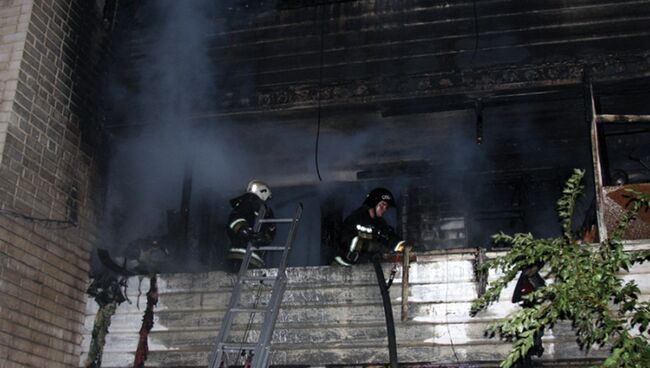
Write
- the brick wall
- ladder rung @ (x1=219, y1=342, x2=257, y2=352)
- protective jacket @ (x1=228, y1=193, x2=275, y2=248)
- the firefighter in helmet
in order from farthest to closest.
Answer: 1. the firefighter in helmet
2. protective jacket @ (x1=228, y1=193, x2=275, y2=248)
3. the brick wall
4. ladder rung @ (x1=219, y1=342, x2=257, y2=352)

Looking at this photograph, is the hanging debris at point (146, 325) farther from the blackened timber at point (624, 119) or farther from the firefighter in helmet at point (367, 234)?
the blackened timber at point (624, 119)

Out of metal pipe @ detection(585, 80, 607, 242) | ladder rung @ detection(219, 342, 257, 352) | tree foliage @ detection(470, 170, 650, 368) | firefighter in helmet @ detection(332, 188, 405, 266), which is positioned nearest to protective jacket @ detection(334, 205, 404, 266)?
firefighter in helmet @ detection(332, 188, 405, 266)

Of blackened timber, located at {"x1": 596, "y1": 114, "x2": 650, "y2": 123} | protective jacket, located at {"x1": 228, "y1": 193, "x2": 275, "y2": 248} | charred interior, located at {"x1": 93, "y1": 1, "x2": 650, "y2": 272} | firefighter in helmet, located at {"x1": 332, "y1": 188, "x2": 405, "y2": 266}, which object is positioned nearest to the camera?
blackened timber, located at {"x1": 596, "y1": 114, "x2": 650, "y2": 123}

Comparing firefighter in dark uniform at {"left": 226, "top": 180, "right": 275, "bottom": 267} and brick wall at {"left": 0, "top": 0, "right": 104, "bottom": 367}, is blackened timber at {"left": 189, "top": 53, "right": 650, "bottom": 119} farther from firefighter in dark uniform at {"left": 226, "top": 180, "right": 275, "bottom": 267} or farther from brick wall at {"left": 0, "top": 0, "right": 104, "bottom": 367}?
brick wall at {"left": 0, "top": 0, "right": 104, "bottom": 367}

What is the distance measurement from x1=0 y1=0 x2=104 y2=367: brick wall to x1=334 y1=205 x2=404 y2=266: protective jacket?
3131 millimetres

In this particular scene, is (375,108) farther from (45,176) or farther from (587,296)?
(587,296)

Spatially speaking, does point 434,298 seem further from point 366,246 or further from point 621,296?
point 621,296

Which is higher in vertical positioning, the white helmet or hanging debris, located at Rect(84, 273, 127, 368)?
the white helmet

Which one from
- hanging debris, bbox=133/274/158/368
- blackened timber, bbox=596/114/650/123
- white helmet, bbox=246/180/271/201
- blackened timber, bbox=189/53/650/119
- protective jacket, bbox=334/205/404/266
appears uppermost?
blackened timber, bbox=189/53/650/119

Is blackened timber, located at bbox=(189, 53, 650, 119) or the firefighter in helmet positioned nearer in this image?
blackened timber, located at bbox=(189, 53, 650, 119)

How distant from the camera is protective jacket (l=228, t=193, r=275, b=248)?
307 inches

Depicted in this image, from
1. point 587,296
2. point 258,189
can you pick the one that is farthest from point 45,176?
point 587,296

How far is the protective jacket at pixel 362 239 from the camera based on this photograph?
8102 millimetres

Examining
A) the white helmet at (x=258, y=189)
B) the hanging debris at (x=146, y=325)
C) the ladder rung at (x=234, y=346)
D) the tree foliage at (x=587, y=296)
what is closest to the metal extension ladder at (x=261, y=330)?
the ladder rung at (x=234, y=346)
